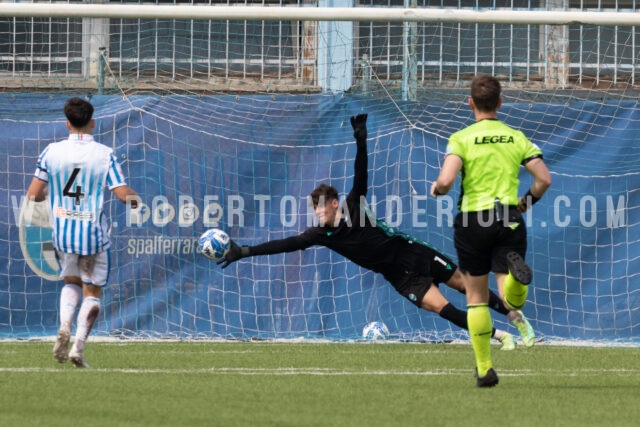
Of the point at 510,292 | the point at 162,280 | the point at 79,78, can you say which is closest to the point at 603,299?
the point at 162,280

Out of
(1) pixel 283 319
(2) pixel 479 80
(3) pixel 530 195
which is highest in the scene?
(2) pixel 479 80

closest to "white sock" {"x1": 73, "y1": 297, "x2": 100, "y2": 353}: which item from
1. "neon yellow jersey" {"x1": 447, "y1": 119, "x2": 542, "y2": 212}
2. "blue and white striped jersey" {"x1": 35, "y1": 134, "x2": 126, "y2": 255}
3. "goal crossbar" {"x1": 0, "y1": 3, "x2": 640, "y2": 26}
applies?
"blue and white striped jersey" {"x1": 35, "y1": 134, "x2": 126, "y2": 255}

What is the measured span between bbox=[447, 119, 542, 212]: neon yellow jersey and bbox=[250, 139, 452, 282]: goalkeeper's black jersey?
9.32 feet

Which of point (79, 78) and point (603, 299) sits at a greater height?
point (79, 78)

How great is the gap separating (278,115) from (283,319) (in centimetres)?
209

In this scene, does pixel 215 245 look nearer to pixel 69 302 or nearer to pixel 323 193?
pixel 323 193

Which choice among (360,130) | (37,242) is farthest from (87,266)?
(37,242)

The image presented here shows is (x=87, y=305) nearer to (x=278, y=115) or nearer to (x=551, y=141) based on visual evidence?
(x=278, y=115)

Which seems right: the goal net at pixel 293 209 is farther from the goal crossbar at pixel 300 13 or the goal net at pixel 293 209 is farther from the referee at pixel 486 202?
the referee at pixel 486 202

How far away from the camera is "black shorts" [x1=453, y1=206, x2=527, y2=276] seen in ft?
24.2

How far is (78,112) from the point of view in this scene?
845cm

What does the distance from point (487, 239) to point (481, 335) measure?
0.57 m

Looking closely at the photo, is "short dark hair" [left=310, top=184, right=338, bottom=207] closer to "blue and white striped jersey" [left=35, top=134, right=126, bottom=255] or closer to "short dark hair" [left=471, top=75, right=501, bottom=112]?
"blue and white striped jersey" [left=35, top=134, right=126, bottom=255]

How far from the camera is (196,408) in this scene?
20.4ft
